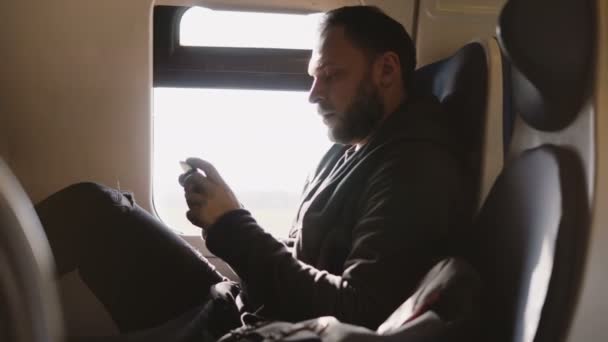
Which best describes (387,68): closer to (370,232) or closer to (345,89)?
(345,89)

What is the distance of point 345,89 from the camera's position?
140cm

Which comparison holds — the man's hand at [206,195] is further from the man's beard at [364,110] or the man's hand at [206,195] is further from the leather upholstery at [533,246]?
the leather upholstery at [533,246]

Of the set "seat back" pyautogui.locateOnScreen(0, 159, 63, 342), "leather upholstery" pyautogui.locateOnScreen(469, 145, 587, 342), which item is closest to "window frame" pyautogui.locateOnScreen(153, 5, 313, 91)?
"leather upholstery" pyautogui.locateOnScreen(469, 145, 587, 342)

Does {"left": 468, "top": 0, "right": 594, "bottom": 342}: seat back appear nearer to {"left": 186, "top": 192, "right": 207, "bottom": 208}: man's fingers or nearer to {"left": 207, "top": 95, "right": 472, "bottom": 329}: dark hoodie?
{"left": 207, "top": 95, "right": 472, "bottom": 329}: dark hoodie

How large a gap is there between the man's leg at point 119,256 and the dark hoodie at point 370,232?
23cm

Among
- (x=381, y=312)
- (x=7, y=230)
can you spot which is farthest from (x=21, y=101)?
(x=381, y=312)

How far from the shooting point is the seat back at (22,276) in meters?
0.82

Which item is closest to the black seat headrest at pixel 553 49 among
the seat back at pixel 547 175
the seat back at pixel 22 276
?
the seat back at pixel 547 175

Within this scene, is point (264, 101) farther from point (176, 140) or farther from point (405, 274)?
point (405, 274)

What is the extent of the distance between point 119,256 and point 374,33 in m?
0.72

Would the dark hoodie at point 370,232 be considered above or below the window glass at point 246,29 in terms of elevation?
below

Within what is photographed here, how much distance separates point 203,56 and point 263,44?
163 millimetres

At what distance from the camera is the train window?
1741 mm

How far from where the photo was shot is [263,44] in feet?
5.83
